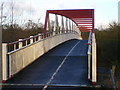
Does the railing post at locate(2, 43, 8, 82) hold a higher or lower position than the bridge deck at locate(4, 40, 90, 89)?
higher

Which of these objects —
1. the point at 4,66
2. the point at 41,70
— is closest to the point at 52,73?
the point at 41,70

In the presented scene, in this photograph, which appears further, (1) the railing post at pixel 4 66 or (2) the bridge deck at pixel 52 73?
(1) the railing post at pixel 4 66

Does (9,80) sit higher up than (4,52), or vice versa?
(4,52)

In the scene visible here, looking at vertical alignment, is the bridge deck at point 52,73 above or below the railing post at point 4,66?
below

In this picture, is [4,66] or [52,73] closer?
[4,66]

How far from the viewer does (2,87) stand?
23.6 ft

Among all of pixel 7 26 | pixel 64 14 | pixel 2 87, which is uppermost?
pixel 64 14

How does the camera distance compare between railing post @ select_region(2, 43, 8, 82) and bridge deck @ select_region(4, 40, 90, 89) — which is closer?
bridge deck @ select_region(4, 40, 90, 89)

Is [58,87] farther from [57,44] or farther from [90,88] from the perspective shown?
[57,44]

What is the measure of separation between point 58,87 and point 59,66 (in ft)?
10.3

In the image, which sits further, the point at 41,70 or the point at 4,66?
the point at 41,70

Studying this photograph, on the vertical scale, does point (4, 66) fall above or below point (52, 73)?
above

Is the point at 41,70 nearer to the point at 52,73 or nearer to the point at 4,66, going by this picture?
the point at 52,73

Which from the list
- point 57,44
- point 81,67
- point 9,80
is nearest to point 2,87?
point 9,80
